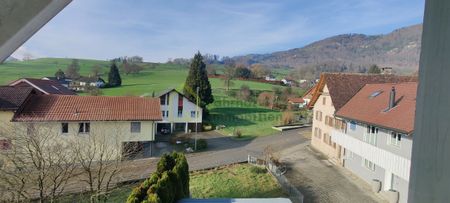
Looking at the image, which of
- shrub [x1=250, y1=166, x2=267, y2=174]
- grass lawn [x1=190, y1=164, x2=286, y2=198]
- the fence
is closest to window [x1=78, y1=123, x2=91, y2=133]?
grass lawn [x1=190, y1=164, x2=286, y2=198]

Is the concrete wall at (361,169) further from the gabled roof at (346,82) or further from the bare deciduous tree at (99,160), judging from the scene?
the bare deciduous tree at (99,160)

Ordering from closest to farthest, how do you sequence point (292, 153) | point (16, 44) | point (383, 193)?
1. point (16, 44)
2. point (383, 193)
3. point (292, 153)

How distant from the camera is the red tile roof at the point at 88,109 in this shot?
18633mm

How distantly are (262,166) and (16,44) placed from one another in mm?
18502

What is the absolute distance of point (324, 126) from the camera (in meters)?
22.8

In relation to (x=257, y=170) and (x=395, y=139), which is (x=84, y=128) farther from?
(x=395, y=139)

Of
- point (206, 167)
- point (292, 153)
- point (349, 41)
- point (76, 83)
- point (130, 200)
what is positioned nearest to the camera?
point (130, 200)

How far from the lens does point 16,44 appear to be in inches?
41.7

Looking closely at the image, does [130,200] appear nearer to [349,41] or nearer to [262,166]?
[262,166]

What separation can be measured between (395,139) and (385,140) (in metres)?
0.79

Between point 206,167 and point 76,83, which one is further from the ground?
point 76,83

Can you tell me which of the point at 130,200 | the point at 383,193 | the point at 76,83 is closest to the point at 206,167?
the point at 383,193

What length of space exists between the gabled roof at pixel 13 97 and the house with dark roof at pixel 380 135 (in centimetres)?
1862

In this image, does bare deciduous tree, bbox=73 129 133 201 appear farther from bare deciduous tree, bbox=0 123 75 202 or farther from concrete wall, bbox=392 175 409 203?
concrete wall, bbox=392 175 409 203
